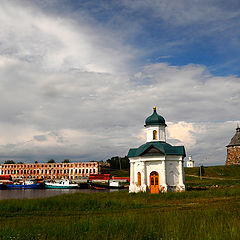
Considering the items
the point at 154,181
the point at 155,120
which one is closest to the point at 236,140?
the point at 155,120

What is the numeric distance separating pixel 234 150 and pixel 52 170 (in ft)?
265

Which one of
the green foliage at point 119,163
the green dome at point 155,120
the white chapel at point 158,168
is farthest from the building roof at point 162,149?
the green foliage at point 119,163

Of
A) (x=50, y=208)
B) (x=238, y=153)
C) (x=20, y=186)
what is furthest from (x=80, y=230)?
(x=238, y=153)

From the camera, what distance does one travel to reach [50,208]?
20.8 m

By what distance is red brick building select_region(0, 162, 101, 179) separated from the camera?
121000 mm

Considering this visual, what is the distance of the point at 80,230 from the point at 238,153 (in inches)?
4221

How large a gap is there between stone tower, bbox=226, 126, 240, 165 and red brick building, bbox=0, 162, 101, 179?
55458 mm

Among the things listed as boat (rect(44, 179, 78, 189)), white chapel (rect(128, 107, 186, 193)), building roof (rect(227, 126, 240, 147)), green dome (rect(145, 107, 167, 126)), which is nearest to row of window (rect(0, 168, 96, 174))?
boat (rect(44, 179, 78, 189))

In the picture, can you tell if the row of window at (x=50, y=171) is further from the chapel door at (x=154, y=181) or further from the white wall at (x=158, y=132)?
the chapel door at (x=154, y=181)

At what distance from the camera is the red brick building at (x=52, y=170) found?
397 ft

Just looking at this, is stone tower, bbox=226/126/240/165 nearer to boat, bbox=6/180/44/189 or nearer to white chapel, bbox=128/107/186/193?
boat, bbox=6/180/44/189

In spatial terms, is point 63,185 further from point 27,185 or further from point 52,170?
point 52,170

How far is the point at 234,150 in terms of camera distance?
355ft

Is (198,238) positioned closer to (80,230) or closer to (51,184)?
(80,230)
